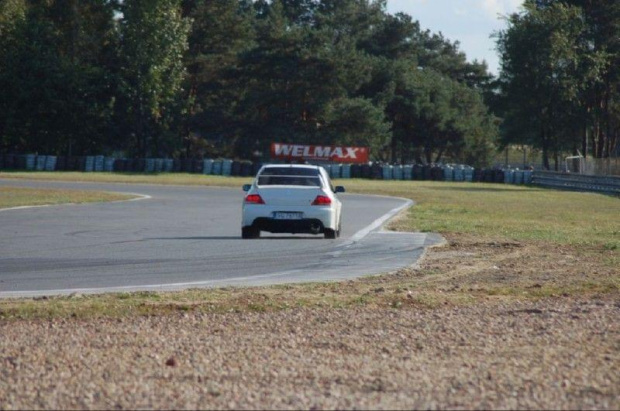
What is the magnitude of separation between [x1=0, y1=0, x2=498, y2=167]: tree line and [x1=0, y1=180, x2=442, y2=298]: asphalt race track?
50.0 metres

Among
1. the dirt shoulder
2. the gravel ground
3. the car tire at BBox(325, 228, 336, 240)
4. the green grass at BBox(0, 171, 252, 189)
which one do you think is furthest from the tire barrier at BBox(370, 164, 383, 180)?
the gravel ground

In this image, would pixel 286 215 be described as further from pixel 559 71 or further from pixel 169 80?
pixel 559 71

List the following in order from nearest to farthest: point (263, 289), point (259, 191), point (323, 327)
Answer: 1. point (323, 327)
2. point (263, 289)
3. point (259, 191)

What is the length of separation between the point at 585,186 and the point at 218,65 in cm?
3164

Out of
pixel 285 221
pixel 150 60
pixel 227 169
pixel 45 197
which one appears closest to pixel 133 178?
pixel 227 169

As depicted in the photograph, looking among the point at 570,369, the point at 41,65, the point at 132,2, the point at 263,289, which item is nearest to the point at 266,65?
the point at 132,2

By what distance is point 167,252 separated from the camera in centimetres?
1895

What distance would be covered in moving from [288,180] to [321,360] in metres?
15.2

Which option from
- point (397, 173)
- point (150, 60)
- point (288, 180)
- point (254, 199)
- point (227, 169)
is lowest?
point (227, 169)

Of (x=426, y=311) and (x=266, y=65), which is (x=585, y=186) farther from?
(x=426, y=311)

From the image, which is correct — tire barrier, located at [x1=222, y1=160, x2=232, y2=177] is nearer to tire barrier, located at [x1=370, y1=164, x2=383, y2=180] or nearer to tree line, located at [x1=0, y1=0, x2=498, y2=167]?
tree line, located at [x1=0, y1=0, x2=498, y2=167]

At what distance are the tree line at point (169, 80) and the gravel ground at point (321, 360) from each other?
70.0 meters

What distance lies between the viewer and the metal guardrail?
59000mm

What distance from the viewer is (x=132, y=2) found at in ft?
264
